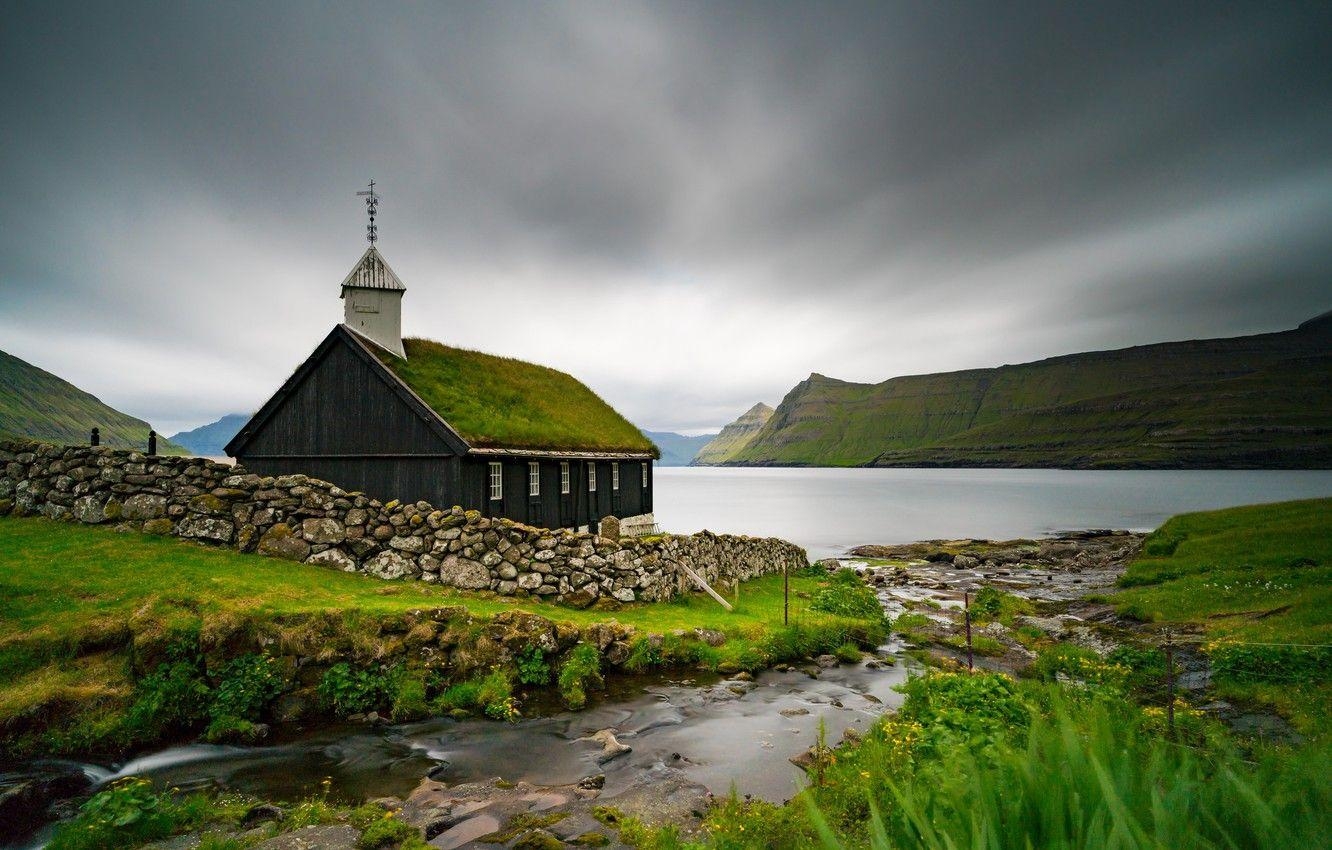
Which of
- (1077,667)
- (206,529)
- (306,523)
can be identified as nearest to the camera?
(1077,667)

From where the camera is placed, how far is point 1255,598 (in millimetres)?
20844

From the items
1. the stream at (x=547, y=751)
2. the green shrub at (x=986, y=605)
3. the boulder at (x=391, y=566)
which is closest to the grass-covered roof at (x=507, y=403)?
the boulder at (x=391, y=566)

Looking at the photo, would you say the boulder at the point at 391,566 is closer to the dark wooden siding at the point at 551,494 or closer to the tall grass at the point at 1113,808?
the dark wooden siding at the point at 551,494

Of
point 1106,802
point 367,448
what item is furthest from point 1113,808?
point 367,448

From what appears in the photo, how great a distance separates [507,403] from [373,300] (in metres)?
8.02

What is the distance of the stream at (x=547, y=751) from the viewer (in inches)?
428

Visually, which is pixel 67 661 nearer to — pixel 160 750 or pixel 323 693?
pixel 160 750

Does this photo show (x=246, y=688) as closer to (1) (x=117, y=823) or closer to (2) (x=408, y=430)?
(1) (x=117, y=823)

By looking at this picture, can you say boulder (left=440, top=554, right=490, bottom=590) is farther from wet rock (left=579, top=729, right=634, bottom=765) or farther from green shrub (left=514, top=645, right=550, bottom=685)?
wet rock (left=579, top=729, right=634, bottom=765)

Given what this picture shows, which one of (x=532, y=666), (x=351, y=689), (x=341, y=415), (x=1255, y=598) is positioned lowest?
(x=532, y=666)

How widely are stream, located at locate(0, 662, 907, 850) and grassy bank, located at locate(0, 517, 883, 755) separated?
83 centimetres

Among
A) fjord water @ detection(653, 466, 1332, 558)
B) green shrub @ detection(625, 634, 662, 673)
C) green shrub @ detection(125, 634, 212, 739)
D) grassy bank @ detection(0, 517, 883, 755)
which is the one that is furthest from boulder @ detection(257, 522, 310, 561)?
fjord water @ detection(653, 466, 1332, 558)

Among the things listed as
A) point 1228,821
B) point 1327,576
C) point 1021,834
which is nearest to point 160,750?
point 1021,834

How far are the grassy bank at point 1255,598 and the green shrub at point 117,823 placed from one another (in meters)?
17.8
